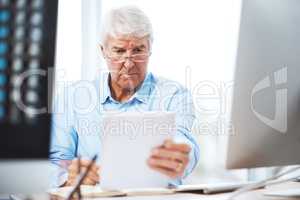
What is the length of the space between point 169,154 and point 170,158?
2 cm

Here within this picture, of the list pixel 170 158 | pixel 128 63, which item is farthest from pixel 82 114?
pixel 170 158

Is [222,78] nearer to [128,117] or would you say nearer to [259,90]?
[259,90]

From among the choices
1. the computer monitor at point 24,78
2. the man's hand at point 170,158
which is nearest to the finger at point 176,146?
the man's hand at point 170,158

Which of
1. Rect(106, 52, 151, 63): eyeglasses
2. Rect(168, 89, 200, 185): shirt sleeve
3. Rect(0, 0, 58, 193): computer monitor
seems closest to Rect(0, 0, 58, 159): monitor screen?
Rect(0, 0, 58, 193): computer monitor

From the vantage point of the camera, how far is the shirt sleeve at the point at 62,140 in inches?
53.2

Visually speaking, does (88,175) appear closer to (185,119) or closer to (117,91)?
(117,91)

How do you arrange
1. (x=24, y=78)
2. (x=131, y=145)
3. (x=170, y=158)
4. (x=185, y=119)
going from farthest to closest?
(x=185, y=119)
(x=170, y=158)
(x=131, y=145)
(x=24, y=78)

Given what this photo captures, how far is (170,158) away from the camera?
1279 millimetres

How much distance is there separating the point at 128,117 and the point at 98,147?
21 cm

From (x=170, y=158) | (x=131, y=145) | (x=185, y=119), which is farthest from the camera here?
(x=185, y=119)

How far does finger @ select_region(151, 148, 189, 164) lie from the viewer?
48.3 inches

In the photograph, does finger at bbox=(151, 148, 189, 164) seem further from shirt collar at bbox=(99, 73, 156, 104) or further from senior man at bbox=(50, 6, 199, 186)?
shirt collar at bbox=(99, 73, 156, 104)

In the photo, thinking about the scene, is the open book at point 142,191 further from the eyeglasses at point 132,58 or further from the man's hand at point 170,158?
the eyeglasses at point 132,58

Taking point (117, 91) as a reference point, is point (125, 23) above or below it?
above
